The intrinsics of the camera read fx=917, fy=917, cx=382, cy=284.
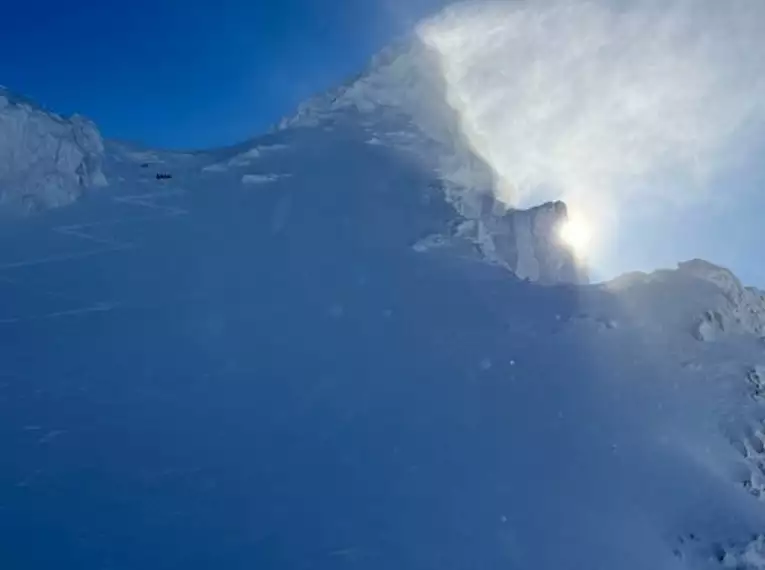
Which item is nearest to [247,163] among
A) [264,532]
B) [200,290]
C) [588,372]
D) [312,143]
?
[312,143]

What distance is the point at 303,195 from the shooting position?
37.1 m

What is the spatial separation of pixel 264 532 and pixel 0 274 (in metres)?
15.6

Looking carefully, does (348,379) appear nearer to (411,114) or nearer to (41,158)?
(41,158)

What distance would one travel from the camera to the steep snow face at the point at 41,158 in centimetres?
3422

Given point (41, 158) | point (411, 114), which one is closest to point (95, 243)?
point (41, 158)

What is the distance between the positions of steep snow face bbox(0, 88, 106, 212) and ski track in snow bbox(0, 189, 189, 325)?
5.81 feet

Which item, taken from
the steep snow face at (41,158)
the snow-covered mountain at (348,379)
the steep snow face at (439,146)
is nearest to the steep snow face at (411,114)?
the steep snow face at (439,146)

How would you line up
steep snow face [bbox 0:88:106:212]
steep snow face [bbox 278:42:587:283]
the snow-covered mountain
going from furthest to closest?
steep snow face [bbox 278:42:587:283] < steep snow face [bbox 0:88:106:212] < the snow-covered mountain

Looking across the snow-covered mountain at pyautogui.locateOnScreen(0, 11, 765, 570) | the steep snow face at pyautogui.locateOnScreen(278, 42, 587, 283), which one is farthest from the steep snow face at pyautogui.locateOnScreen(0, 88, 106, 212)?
the steep snow face at pyautogui.locateOnScreen(278, 42, 587, 283)

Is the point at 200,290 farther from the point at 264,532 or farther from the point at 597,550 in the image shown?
the point at 597,550

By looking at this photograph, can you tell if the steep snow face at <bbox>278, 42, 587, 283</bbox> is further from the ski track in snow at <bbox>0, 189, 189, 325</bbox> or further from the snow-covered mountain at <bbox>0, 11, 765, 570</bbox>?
the ski track in snow at <bbox>0, 189, 189, 325</bbox>

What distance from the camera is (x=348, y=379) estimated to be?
25.8 metres

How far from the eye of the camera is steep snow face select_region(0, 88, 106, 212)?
34.2m

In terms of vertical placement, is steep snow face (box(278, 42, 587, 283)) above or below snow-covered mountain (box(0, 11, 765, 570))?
above
